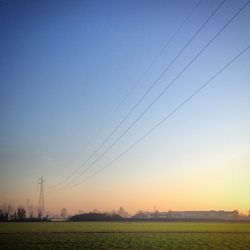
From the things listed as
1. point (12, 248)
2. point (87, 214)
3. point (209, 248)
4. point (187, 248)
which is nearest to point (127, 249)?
point (187, 248)

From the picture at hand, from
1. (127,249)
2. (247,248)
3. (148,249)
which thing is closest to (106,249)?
(127,249)

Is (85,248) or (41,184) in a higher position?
(41,184)

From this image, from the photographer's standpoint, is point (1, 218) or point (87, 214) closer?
point (1, 218)

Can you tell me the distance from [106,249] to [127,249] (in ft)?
6.50

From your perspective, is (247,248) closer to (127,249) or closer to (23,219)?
(127,249)

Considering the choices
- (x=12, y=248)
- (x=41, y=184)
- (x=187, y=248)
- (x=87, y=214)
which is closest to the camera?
(x=12, y=248)

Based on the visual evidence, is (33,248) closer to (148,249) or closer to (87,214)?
(148,249)

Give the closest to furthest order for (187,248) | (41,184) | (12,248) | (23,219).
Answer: (12,248), (187,248), (23,219), (41,184)

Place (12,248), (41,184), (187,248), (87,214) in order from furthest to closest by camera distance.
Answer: (87,214)
(41,184)
(187,248)
(12,248)

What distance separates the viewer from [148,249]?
105ft

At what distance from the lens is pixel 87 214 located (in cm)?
17938

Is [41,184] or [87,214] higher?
[41,184]

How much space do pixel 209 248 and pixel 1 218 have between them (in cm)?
12226

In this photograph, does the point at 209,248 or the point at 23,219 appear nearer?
the point at 209,248
